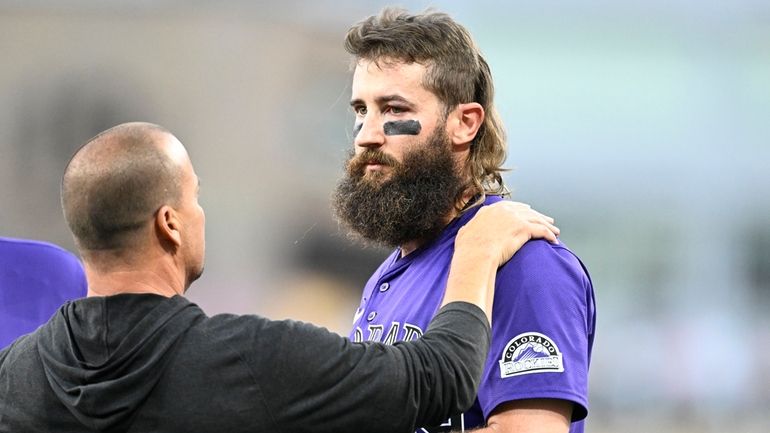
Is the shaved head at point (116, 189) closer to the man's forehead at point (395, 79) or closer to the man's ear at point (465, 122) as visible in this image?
the man's forehead at point (395, 79)

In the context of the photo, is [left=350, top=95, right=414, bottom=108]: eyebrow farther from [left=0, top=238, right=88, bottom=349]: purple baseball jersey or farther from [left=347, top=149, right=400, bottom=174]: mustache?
[left=0, top=238, right=88, bottom=349]: purple baseball jersey

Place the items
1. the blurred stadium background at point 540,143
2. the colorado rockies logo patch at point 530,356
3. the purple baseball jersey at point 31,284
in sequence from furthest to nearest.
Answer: the blurred stadium background at point 540,143 → the purple baseball jersey at point 31,284 → the colorado rockies logo patch at point 530,356

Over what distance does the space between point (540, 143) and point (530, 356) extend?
5.88 metres

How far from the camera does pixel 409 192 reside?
2.87m

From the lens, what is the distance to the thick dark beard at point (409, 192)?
2.85 m

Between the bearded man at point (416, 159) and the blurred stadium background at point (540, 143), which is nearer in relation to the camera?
the bearded man at point (416, 159)

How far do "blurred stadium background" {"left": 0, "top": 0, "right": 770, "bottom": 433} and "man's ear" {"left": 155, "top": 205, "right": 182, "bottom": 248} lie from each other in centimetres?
510

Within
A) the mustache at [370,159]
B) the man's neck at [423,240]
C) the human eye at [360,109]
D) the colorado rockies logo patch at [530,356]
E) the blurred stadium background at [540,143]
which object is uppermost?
the blurred stadium background at [540,143]

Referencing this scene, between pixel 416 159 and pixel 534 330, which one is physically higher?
pixel 416 159

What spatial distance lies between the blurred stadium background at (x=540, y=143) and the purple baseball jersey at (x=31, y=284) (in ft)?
13.1

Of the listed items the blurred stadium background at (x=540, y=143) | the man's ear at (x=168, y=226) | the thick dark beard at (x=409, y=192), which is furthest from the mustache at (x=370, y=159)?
the blurred stadium background at (x=540, y=143)

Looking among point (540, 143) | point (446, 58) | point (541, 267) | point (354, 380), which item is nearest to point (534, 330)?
point (541, 267)

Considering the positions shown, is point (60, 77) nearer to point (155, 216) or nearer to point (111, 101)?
point (111, 101)

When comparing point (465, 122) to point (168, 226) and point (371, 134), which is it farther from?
point (168, 226)
